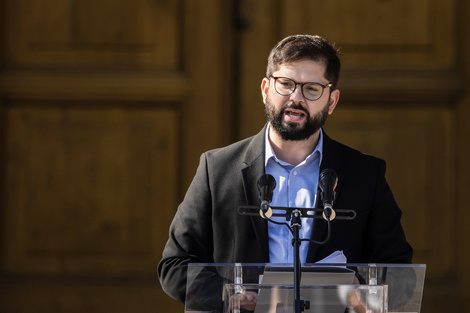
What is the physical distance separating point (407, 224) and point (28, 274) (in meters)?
2.32

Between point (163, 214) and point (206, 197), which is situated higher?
point (206, 197)

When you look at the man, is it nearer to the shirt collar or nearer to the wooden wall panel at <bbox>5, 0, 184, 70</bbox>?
the shirt collar

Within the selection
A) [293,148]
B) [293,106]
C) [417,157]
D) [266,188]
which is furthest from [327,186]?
[417,157]

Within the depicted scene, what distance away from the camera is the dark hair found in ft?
11.9

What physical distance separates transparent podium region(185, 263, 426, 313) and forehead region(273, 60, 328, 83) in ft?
3.17

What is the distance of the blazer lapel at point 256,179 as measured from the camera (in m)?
3.60

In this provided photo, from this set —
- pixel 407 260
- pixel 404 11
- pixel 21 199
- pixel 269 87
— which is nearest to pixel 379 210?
pixel 407 260

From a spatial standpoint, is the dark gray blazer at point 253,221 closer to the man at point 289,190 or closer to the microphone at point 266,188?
the man at point 289,190

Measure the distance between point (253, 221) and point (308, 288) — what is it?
31.5 inches

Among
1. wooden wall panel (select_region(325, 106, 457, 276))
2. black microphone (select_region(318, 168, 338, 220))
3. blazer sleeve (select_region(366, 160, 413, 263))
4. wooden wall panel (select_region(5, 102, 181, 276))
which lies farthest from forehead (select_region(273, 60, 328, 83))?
wooden wall panel (select_region(5, 102, 181, 276))

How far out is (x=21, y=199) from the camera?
5379 mm

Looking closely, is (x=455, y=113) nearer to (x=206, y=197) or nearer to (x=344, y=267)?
(x=206, y=197)

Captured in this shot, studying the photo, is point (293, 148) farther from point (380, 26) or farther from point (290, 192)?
point (380, 26)

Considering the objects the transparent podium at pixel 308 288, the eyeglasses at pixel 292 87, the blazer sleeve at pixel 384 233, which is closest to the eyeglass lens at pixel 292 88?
the eyeglasses at pixel 292 87
